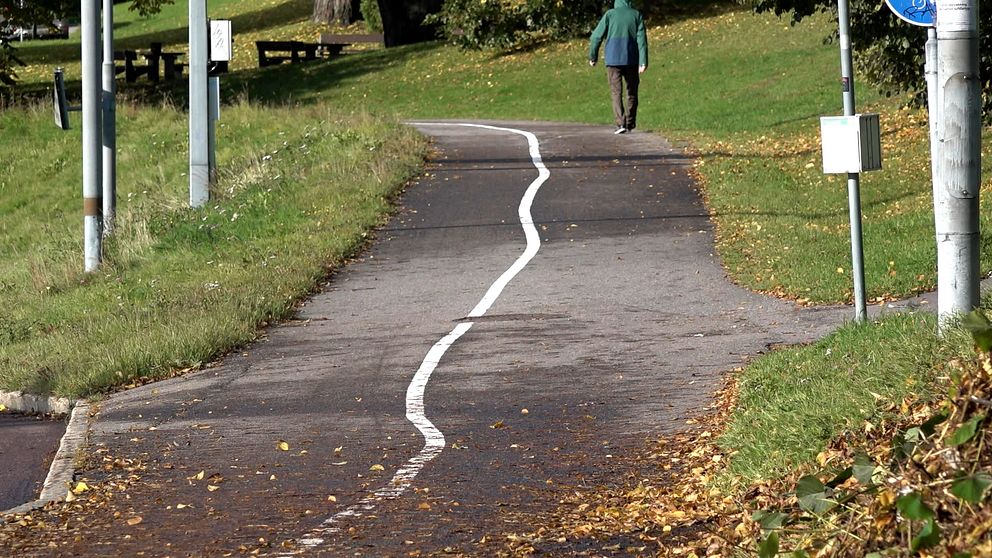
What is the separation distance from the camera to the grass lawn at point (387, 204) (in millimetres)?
8969

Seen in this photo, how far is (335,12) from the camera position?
5941 cm

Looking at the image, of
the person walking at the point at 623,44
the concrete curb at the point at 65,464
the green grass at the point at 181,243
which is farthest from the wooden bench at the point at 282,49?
the concrete curb at the point at 65,464

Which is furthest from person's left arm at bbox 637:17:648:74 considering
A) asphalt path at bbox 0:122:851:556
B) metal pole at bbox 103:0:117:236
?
metal pole at bbox 103:0:117:236

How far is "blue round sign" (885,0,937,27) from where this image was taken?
8.41m

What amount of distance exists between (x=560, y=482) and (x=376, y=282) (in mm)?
7021

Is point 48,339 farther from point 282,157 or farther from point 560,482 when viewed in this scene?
point 282,157

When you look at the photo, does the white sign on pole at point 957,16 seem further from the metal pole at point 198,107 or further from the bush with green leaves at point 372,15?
the bush with green leaves at point 372,15

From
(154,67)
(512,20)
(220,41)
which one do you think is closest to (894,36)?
(220,41)

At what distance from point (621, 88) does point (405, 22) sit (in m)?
26.2

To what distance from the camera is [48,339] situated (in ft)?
43.2

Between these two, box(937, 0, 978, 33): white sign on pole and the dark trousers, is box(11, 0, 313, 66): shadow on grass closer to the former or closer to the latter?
the dark trousers

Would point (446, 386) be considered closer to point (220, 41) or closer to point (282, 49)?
point (220, 41)

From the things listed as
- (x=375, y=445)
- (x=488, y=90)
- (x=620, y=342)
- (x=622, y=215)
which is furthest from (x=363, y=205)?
(x=488, y=90)

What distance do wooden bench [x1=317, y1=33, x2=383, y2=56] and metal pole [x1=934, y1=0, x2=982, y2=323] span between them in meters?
39.8
